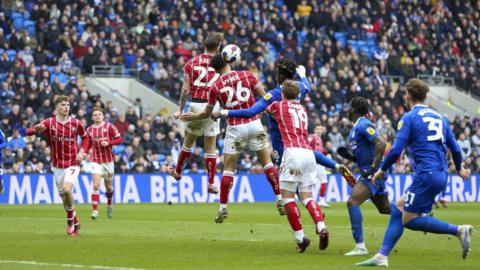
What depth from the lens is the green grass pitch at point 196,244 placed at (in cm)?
1328

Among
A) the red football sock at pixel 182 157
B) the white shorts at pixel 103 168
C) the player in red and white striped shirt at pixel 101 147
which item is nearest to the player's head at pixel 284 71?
the red football sock at pixel 182 157

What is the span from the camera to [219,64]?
666 inches

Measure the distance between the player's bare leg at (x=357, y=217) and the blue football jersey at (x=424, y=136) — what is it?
6.24ft

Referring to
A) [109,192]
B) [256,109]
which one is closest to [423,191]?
[256,109]

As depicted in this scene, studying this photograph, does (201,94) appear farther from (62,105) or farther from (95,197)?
(95,197)

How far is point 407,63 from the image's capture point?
4631 centimetres

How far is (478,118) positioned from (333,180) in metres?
11.6

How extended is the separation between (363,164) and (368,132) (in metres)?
0.48

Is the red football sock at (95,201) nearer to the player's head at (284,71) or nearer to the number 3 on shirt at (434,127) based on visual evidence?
the player's head at (284,71)

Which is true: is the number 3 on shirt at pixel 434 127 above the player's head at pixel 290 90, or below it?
below

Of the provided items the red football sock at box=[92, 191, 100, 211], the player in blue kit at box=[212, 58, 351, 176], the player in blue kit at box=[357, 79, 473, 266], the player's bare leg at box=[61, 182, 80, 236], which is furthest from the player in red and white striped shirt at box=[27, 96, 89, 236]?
the player in blue kit at box=[357, 79, 473, 266]

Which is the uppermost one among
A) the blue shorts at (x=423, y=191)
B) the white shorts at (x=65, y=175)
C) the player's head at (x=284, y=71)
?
the player's head at (x=284, y=71)

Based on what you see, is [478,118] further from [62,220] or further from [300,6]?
[62,220]

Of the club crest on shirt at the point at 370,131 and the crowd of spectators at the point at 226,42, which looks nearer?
the club crest on shirt at the point at 370,131
